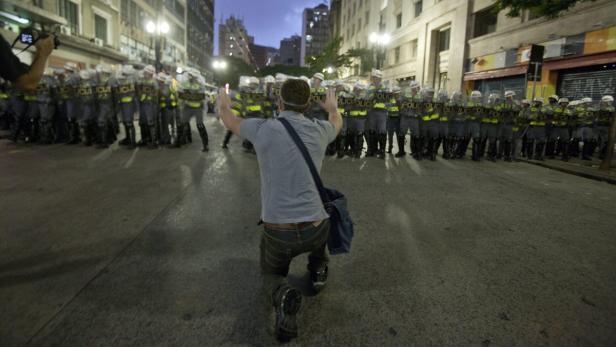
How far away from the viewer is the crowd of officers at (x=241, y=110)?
11.3 meters

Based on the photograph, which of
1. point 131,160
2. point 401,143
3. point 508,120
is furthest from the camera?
point 508,120

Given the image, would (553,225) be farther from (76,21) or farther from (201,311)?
(76,21)

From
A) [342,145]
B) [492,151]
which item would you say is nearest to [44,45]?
[342,145]

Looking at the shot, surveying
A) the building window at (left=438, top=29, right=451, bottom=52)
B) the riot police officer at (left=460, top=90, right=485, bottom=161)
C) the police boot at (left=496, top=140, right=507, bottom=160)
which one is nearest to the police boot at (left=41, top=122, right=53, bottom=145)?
the riot police officer at (left=460, top=90, right=485, bottom=161)

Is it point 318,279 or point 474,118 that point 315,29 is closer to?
point 474,118

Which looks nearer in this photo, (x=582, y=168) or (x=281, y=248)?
(x=281, y=248)

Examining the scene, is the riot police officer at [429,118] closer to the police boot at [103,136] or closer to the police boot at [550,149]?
the police boot at [550,149]

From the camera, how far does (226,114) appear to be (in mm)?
2873

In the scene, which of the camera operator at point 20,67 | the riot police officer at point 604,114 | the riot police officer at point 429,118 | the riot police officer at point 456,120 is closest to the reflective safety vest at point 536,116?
the riot police officer at point 604,114

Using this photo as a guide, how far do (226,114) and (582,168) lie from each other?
12.0 metres

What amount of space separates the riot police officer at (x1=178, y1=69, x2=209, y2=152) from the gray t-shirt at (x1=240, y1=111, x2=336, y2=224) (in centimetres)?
893

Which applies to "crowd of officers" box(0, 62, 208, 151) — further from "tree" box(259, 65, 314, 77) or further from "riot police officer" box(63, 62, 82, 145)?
"tree" box(259, 65, 314, 77)

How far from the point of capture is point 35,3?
936 inches

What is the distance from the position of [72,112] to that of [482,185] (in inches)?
443
